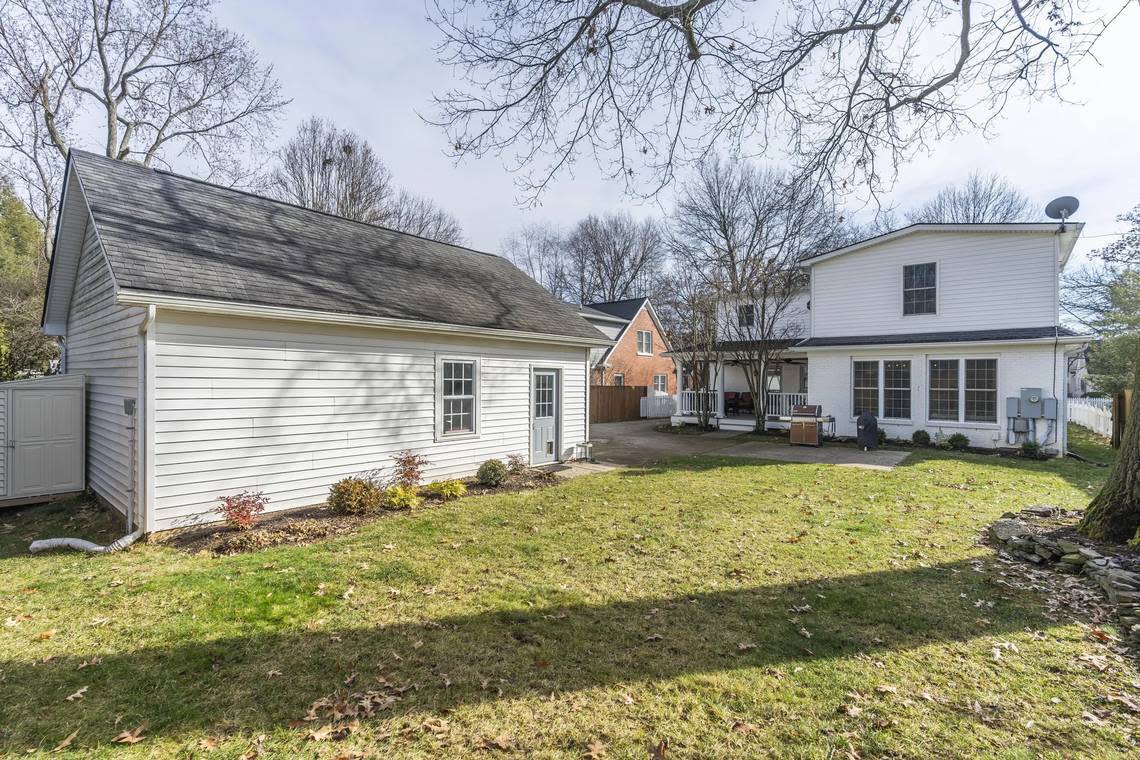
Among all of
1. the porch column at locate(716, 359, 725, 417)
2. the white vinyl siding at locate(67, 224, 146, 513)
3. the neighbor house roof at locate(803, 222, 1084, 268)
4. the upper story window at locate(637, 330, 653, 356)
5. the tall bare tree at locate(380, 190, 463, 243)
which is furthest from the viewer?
the upper story window at locate(637, 330, 653, 356)

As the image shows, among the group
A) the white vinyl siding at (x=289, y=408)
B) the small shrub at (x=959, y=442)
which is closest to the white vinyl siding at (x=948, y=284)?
the small shrub at (x=959, y=442)

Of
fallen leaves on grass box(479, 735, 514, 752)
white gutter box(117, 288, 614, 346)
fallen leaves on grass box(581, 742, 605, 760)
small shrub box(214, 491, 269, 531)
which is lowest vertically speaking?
fallen leaves on grass box(479, 735, 514, 752)

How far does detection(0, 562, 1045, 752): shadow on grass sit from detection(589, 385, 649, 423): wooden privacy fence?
19323 mm

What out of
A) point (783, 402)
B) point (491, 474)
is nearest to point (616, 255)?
point (783, 402)

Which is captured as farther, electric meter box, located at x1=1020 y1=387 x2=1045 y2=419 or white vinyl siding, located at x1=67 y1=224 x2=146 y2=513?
electric meter box, located at x1=1020 y1=387 x2=1045 y2=419

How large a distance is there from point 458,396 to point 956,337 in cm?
1432

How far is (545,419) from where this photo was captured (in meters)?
11.8

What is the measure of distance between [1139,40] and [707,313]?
13.7 metres

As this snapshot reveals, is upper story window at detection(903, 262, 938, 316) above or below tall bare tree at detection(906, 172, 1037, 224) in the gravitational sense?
below

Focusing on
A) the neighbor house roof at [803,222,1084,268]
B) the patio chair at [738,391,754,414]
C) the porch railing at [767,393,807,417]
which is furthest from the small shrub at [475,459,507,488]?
the patio chair at [738,391,754,414]

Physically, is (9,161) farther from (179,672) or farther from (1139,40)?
(1139,40)

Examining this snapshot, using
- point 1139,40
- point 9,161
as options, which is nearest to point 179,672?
point 1139,40

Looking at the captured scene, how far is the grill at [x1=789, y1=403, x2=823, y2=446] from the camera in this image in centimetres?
1537

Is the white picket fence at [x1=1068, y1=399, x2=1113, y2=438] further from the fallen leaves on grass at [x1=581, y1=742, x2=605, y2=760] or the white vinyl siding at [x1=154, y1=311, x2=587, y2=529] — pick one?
the fallen leaves on grass at [x1=581, y1=742, x2=605, y2=760]
